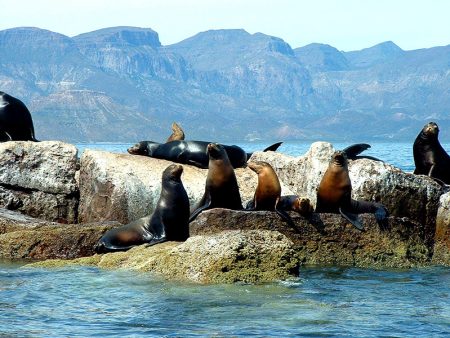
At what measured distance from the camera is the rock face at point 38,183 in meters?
14.9

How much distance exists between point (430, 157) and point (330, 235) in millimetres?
4637

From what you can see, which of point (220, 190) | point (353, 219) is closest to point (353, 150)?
point (220, 190)

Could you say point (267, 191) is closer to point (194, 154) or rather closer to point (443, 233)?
point (443, 233)

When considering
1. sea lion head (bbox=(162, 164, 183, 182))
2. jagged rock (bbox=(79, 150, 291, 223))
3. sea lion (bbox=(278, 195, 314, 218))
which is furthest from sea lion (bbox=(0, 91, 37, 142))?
sea lion (bbox=(278, 195, 314, 218))

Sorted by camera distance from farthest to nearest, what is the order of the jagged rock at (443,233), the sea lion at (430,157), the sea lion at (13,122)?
the sea lion at (13,122) → the sea lion at (430,157) → the jagged rock at (443,233)

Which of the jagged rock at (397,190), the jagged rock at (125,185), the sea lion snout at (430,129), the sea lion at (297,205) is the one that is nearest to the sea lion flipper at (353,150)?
the sea lion snout at (430,129)

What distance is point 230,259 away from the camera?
31.7 feet

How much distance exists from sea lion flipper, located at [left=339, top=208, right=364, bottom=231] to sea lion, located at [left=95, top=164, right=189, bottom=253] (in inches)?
78.9

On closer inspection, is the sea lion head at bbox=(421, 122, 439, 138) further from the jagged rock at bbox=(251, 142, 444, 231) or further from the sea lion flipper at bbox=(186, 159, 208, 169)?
the sea lion flipper at bbox=(186, 159, 208, 169)

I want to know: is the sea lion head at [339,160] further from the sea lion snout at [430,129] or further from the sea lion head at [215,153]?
the sea lion snout at [430,129]

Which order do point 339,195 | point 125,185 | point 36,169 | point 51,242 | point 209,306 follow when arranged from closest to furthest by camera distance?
point 209,306 < point 51,242 < point 339,195 < point 125,185 < point 36,169

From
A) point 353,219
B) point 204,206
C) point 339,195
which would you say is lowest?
point 353,219

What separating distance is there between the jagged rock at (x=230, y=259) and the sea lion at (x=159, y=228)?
130 cm

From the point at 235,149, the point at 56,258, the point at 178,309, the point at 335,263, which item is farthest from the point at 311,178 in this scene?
the point at 178,309
